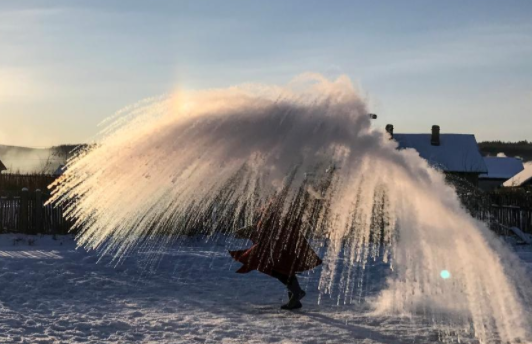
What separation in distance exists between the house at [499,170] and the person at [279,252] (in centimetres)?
6623

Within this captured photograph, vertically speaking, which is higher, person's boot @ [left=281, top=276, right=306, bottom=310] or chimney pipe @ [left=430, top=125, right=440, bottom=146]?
chimney pipe @ [left=430, top=125, right=440, bottom=146]

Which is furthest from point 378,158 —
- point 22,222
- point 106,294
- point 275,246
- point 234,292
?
point 22,222

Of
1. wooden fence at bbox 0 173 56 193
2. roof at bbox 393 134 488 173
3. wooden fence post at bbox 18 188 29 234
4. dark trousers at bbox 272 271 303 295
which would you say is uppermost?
roof at bbox 393 134 488 173

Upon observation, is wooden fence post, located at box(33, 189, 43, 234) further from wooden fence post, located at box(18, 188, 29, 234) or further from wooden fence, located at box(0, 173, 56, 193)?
wooden fence, located at box(0, 173, 56, 193)

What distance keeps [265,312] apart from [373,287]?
2747 millimetres

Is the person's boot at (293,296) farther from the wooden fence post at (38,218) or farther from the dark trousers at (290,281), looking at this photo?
the wooden fence post at (38,218)

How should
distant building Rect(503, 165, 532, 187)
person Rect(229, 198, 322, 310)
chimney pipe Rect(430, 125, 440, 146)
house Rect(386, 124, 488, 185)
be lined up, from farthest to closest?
distant building Rect(503, 165, 532, 187)
chimney pipe Rect(430, 125, 440, 146)
house Rect(386, 124, 488, 185)
person Rect(229, 198, 322, 310)

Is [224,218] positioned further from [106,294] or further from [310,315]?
[310,315]

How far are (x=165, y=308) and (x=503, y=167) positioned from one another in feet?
237

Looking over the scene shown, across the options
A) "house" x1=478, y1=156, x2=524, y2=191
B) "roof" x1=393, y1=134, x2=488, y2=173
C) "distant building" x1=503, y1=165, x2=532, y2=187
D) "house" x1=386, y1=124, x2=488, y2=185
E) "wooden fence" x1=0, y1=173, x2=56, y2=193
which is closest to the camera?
"wooden fence" x1=0, y1=173, x2=56, y2=193

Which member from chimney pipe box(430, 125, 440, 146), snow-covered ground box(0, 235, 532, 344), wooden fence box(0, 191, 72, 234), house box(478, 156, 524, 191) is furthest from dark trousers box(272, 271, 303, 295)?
house box(478, 156, 524, 191)

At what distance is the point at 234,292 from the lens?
32.5ft

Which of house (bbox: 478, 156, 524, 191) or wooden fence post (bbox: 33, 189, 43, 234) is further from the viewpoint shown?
house (bbox: 478, 156, 524, 191)

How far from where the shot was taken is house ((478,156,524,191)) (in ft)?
238
